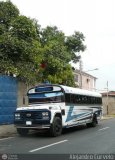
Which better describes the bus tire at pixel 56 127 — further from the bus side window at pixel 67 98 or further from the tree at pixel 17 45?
the tree at pixel 17 45

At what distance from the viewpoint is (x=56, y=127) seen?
19578mm

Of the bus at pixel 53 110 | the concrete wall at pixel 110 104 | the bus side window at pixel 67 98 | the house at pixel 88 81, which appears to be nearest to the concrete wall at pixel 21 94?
the bus at pixel 53 110

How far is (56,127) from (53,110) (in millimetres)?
925

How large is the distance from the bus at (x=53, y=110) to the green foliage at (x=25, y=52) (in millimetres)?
3923

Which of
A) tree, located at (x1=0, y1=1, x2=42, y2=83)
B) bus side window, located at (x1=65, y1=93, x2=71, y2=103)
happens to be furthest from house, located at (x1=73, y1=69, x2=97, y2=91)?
bus side window, located at (x1=65, y1=93, x2=71, y2=103)

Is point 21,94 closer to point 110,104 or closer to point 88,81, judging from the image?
point 110,104

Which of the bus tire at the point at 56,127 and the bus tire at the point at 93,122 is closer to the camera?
the bus tire at the point at 56,127

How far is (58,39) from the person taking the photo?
35.4 metres

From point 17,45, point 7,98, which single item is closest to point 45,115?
point 7,98

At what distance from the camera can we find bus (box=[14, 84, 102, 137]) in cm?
1905

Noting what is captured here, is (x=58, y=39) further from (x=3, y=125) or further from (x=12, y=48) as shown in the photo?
(x=3, y=125)

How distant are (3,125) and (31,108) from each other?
4046 mm

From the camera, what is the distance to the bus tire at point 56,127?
19.1 m

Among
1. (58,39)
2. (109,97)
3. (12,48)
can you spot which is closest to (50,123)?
(12,48)
